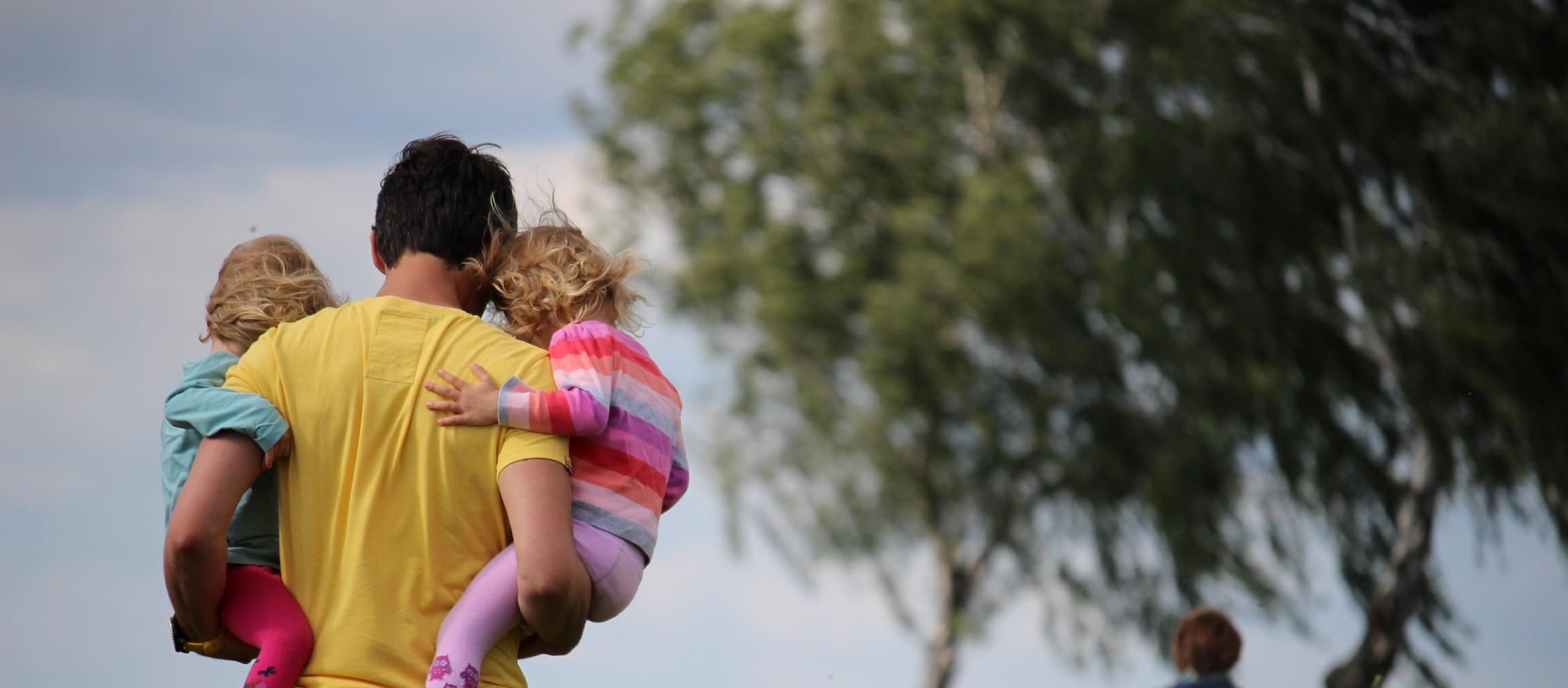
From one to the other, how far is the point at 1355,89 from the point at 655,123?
23.5 ft

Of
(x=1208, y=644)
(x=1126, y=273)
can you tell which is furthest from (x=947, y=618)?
(x=1208, y=644)

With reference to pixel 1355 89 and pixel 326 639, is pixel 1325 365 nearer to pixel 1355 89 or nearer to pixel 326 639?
pixel 1355 89

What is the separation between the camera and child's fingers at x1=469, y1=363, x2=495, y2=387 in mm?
1589

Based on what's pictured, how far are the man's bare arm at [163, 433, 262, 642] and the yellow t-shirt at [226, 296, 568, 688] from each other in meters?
0.05

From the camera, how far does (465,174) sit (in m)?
1.75

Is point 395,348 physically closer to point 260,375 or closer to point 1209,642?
point 260,375

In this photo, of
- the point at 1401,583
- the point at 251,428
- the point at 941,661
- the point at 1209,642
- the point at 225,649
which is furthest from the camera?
the point at 941,661

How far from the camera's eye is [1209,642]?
5684mm

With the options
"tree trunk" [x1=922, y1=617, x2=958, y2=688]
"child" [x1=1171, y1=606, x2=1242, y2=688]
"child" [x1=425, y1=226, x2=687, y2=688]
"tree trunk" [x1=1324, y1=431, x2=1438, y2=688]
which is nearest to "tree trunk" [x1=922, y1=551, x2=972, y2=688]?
"tree trunk" [x1=922, y1=617, x2=958, y2=688]

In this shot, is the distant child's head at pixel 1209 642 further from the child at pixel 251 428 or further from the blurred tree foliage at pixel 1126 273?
the blurred tree foliage at pixel 1126 273

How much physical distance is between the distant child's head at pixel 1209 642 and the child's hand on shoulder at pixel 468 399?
4.61 metres

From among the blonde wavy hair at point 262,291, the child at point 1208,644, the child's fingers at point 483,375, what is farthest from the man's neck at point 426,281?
the child at point 1208,644

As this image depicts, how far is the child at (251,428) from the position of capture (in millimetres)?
1543

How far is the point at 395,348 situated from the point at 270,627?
1.08 ft
